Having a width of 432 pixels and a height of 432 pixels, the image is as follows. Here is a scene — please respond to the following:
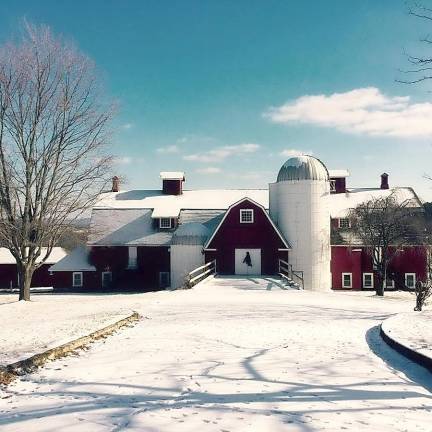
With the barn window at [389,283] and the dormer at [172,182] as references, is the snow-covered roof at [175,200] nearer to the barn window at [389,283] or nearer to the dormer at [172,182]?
the dormer at [172,182]

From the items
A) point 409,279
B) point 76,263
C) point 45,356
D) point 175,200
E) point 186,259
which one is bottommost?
point 409,279

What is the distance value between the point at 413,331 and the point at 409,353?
2.10 meters

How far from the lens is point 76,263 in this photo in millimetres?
39969

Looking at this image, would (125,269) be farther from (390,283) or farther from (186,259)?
(390,283)

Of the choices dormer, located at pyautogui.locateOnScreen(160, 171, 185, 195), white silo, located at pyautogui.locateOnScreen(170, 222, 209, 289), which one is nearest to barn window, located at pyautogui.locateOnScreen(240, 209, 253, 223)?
white silo, located at pyautogui.locateOnScreen(170, 222, 209, 289)

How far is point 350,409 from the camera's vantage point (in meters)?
5.85

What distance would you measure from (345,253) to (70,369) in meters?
35.5

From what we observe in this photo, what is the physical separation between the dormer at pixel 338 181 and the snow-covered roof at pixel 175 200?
677cm

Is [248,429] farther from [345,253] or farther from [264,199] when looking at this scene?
[264,199]

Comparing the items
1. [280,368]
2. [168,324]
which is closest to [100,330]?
[168,324]

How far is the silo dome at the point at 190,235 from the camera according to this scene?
3528 centimetres

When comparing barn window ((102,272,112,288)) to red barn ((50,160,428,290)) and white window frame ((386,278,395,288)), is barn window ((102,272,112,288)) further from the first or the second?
white window frame ((386,278,395,288))

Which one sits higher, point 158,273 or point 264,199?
point 264,199

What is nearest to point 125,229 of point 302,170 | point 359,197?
point 302,170
